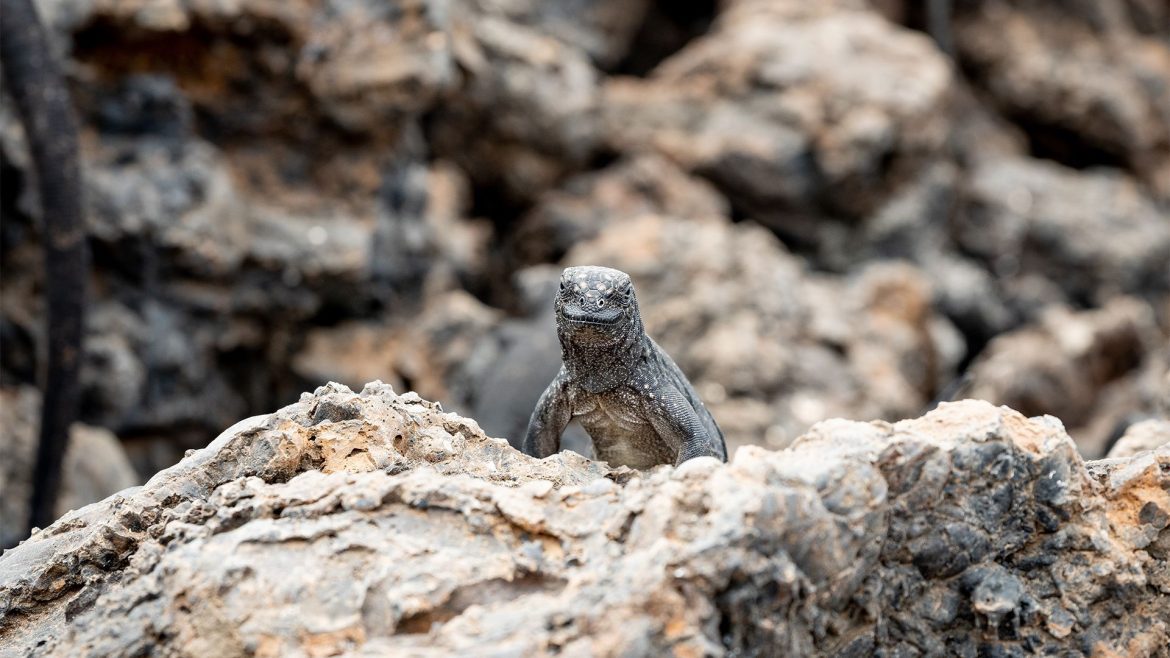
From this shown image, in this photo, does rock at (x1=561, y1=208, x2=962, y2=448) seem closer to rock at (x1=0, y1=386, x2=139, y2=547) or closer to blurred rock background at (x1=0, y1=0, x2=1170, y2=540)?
blurred rock background at (x1=0, y1=0, x2=1170, y2=540)

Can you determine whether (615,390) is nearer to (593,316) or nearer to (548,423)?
(548,423)

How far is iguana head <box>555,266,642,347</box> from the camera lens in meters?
4.45

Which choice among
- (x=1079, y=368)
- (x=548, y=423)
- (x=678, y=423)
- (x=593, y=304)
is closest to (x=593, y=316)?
(x=593, y=304)

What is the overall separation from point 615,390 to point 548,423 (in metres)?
0.38

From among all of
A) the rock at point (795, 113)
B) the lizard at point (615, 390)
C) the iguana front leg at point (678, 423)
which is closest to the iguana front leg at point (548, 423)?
the lizard at point (615, 390)

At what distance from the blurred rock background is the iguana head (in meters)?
3.53

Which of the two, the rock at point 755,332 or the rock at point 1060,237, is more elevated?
the rock at point 755,332

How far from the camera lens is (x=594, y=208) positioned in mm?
13430

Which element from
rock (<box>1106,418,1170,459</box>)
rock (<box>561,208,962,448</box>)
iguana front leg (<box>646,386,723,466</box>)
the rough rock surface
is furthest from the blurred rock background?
the rough rock surface

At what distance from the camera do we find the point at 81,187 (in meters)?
8.77

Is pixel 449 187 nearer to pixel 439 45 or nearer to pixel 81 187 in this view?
pixel 439 45

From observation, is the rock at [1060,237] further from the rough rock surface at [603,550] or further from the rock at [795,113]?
the rough rock surface at [603,550]

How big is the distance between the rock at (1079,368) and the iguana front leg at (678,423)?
26.1ft

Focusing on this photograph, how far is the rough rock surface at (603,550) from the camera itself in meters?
2.97
